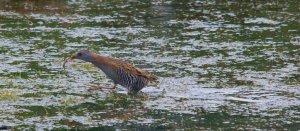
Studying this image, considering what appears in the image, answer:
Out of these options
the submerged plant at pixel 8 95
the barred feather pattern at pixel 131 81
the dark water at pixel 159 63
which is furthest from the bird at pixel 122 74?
the submerged plant at pixel 8 95

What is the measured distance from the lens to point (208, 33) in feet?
56.5

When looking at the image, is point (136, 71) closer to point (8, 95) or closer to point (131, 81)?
point (131, 81)

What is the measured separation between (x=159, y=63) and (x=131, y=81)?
8.01ft

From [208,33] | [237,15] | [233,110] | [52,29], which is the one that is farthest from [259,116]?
[237,15]

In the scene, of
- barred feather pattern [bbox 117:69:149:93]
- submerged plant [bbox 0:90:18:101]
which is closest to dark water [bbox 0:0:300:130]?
submerged plant [bbox 0:90:18:101]

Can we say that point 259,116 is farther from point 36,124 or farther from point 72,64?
point 72,64

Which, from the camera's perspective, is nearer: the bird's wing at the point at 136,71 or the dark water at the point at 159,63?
the dark water at the point at 159,63

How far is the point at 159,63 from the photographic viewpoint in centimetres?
1421

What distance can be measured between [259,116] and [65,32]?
775 centimetres

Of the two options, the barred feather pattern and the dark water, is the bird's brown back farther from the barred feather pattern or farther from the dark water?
the dark water

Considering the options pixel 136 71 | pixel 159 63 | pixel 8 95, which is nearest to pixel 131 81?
pixel 136 71

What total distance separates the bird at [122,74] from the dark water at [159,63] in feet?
0.53

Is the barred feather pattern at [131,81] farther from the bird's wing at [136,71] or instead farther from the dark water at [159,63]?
the dark water at [159,63]

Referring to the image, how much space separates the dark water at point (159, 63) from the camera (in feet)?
33.9
